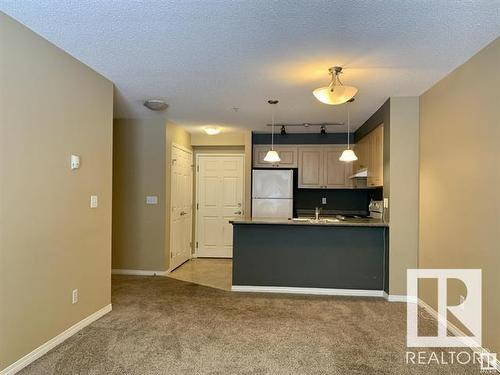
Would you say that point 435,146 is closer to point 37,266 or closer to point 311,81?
point 311,81

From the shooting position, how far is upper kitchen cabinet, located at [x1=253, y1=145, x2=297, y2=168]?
20.5 ft

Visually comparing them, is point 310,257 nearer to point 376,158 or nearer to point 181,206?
point 376,158

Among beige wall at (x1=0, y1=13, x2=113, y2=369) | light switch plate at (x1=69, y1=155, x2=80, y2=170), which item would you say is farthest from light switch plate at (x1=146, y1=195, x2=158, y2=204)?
light switch plate at (x1=69, y1=155, x2=80, y2=170)

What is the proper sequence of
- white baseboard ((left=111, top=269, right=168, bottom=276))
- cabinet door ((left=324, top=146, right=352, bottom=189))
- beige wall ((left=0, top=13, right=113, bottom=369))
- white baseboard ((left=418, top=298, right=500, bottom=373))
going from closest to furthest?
beige wall ((left=0, top=13, right=113, bottom=369)), white baseboard ((left=418, top=298, right=500, bottom=373)), white baseboard ((left=111, top=269, right=168, bottom=276)), cabinet door ((left=324, top=146, right=352, bottom=189))

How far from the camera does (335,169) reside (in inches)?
241

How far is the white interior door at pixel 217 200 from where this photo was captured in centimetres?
668

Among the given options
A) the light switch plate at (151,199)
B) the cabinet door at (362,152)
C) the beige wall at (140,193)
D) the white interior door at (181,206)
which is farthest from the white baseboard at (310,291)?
the cabinet door at (362,152)

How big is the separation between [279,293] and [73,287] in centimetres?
240

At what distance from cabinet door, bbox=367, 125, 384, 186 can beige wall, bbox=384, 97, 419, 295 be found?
14.9 inches

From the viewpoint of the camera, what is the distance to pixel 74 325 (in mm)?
3018

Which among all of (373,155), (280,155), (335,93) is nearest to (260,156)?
(280,155)

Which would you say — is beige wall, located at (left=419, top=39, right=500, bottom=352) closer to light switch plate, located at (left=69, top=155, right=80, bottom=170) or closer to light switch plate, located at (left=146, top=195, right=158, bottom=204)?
light switch plate, located at (left=69, top=155, right=80, bottom=170)

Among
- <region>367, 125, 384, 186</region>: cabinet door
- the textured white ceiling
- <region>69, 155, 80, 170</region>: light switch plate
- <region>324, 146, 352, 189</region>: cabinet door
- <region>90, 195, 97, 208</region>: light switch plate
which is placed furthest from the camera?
<region>324, 146, 352, 189</region>: cabinet door

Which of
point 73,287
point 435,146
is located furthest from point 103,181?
point 435,146
